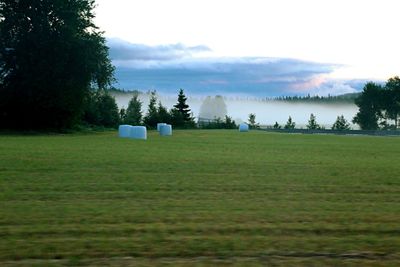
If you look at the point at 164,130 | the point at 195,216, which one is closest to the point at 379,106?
the point at 164,130

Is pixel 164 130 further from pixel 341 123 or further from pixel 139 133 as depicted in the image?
pixel 341 123

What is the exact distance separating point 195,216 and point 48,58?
149 ft

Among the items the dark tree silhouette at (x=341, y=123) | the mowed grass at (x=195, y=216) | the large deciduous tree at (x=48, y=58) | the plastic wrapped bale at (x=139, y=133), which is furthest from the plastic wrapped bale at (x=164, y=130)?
the dark tree silhouette at (x=341, y=123)

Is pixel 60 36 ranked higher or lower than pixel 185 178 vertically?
higher

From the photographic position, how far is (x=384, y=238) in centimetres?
905

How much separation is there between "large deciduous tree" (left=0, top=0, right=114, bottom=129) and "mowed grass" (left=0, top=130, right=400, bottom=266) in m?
34.7

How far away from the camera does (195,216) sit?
1052 centimetres

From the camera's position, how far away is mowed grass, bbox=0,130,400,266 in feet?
25.5

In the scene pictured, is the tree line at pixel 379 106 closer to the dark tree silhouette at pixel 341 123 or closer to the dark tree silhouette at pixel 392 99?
the dark tree silhouette at pixel 392 99

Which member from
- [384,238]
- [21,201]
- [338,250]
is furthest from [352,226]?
[21,201]

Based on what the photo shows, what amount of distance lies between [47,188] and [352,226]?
7.96 metres

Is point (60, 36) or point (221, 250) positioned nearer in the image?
point (221, 250)

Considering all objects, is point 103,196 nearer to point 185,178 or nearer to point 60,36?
point 185,178

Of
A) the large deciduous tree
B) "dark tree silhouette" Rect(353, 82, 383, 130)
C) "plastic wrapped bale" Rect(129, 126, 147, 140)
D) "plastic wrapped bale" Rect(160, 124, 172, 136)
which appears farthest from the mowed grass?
"dark tree silhouette" Rect(353, 82, 383, 130)
